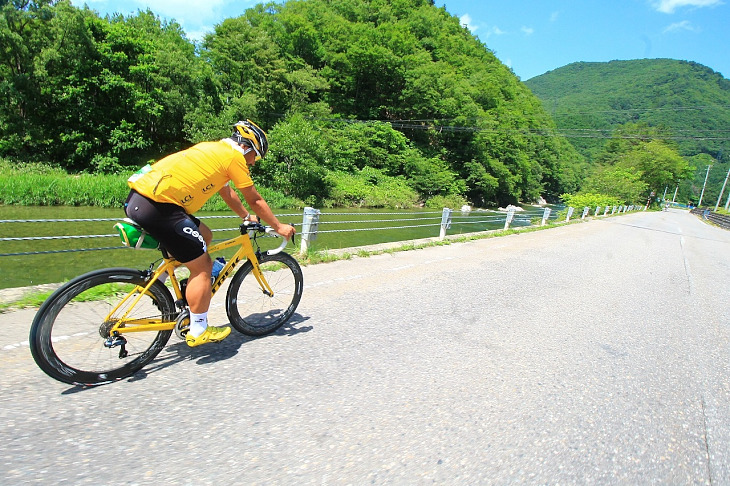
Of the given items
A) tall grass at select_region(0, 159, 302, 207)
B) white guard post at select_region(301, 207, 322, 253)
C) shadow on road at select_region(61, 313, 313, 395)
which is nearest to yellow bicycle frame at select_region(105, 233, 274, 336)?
shadow on road at select_region(61, 313, 313, 395)

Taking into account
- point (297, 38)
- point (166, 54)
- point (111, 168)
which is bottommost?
point (111, 168)

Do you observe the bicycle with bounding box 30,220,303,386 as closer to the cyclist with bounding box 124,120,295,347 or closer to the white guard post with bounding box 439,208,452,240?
the cyclist with bounding box 124,120,295,347

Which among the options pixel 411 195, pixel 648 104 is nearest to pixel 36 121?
pixel 411 195

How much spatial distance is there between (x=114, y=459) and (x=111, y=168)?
3056cm

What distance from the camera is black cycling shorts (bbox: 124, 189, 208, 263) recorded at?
2.32 meters

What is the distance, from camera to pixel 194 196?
2459mm

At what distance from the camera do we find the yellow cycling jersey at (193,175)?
7.59ft

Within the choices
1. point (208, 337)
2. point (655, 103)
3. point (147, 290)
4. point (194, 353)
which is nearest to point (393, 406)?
point (208, 337)

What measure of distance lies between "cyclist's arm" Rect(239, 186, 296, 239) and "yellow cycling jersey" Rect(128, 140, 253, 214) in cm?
9

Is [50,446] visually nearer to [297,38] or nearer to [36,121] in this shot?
[36,121]

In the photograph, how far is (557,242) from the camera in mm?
12211

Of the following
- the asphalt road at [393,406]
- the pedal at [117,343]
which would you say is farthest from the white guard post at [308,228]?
the pedal at [117,343]

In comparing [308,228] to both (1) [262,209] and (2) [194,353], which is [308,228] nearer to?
(1) [262,209]

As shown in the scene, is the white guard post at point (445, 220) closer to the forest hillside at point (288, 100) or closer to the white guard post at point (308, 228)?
the white guard post at point (308, 228)
